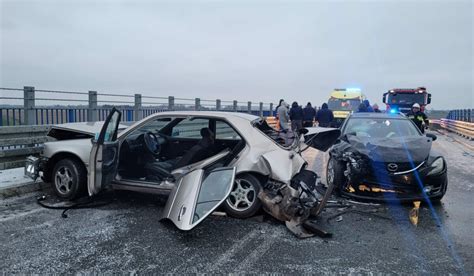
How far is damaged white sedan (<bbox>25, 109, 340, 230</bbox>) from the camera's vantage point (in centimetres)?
429

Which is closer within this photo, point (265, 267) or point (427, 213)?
point (265, 267)

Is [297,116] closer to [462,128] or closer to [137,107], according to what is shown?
[137,107]

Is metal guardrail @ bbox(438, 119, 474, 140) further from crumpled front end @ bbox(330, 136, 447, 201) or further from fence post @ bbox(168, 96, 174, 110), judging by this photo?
crumpled front end @ bbox(330, 136, 447, 201)

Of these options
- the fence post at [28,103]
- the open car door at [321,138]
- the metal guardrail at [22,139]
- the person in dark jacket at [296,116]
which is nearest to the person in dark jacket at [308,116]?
the person in dark jacket at [296,116]

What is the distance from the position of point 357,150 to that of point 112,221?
12.5 ft

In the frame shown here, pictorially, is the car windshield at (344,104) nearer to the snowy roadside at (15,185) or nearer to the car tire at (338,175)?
the car tire at (338,175)

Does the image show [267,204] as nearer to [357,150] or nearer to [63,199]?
[357,150]

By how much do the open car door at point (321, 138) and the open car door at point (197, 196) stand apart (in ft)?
6.11

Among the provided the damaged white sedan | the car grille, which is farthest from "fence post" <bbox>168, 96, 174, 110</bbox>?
the car grille

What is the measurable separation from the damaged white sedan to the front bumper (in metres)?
0.94

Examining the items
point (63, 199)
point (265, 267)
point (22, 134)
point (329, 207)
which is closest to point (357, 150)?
point (329, 207)

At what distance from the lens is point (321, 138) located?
5.84 m

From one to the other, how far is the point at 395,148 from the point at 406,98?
64.7 feet

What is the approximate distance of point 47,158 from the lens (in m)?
5.44
